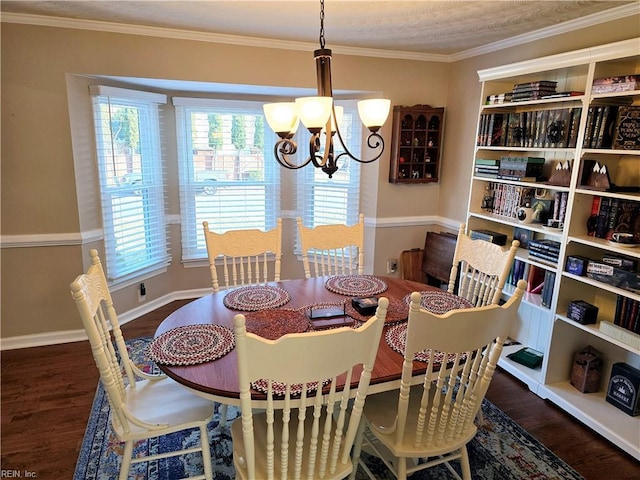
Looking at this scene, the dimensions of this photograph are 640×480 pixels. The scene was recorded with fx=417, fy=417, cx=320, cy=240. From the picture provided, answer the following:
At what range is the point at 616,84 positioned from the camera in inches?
89.2

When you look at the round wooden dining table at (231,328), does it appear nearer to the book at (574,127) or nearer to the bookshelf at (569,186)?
the bookshelf at (569,186)

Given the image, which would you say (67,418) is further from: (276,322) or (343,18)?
(343,18)

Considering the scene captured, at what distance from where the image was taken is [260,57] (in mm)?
3434

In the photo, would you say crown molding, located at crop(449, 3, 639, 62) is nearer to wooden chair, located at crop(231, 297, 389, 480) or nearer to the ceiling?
the ceiling

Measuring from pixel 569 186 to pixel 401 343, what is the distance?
1669mm

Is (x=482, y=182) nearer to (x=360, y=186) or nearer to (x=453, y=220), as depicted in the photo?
(x=453, y=220)

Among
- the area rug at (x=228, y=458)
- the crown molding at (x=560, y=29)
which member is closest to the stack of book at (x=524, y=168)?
the crown molding at (x=560, y=29)

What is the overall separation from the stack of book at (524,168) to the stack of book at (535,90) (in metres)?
0.41

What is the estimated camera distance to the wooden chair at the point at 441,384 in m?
1.40

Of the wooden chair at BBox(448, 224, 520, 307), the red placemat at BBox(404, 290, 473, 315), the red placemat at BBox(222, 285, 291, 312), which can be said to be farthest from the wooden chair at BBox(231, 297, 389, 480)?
the wooden chair at BBox(448, 224, 520, 307)

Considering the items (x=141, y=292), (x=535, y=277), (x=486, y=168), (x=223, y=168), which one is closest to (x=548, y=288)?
(x=535, y=277)

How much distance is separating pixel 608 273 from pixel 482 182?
1.24 m

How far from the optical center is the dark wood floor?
2146mm

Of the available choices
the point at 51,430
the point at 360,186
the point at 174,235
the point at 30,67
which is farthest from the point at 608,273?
the point at 30,67
